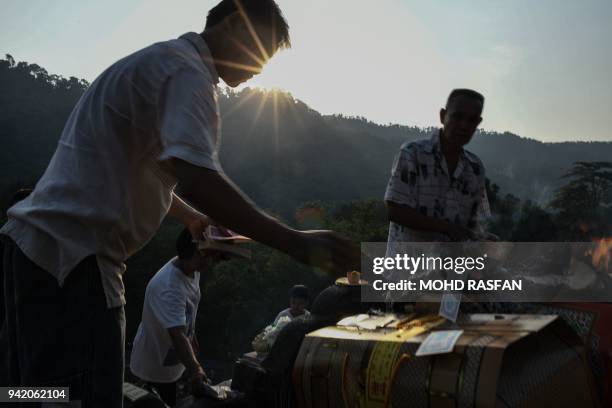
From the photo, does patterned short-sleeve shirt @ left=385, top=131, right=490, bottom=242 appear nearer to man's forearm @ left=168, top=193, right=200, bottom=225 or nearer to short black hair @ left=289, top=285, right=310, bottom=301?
man's forearm @ left=168, top=193, right=200, bottom=225

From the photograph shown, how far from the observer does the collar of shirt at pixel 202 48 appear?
5.42ft

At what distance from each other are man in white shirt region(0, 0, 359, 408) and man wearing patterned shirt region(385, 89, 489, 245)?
65.7 inches

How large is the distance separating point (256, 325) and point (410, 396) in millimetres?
40523

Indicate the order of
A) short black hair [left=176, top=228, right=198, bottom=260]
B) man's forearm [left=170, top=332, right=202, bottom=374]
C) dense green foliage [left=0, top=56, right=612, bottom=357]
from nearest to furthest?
man's forearm [left=170, top=332, right=202, bottom=374], short black hair [left=176, top=228, right=198, bottom=260], dense green foliage [left=0, top=56, right=612, bottom=357]

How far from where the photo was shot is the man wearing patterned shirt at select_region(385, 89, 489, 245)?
10.0ft

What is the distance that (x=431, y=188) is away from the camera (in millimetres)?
3105

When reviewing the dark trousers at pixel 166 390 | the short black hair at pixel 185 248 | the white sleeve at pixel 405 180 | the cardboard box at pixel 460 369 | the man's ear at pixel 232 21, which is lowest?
the dark trousers at pixel 166 390

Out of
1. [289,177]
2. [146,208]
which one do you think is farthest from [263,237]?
[289,177]

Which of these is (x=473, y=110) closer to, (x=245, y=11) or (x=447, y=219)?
(x=447, y=219)

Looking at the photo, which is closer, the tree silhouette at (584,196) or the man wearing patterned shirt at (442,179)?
the man wearing patterned shirt at (442,179)

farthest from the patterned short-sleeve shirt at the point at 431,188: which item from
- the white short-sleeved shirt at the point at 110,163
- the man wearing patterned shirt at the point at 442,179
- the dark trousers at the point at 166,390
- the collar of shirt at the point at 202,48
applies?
the dark trousers at the point at 166,390

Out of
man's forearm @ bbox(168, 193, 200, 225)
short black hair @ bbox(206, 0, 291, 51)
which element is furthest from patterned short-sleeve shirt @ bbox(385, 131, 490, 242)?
short black hair @ bbox(206, 0, 291, 51)

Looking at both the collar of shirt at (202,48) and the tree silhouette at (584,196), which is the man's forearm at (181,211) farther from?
the tree silhouette at (584,196)

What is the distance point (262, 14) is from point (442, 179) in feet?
5.97
